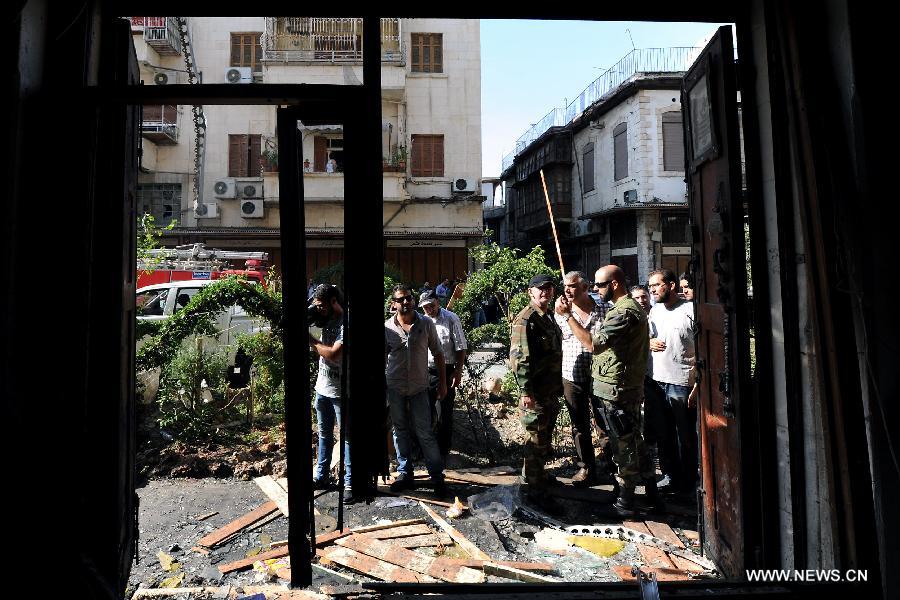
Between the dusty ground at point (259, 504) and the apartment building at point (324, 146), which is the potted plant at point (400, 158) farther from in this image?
the dusty ground at point (259, 504)

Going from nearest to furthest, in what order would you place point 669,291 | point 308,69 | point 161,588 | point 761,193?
point 761,193, point 161,588, point 669,291, point 308,69

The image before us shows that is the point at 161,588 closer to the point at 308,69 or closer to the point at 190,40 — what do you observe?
the point at 308,69

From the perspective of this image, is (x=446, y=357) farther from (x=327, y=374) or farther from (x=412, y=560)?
A: (x=412, y=560)

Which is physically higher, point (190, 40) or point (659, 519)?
point (190, 40)

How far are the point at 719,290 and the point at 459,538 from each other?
2835 mm

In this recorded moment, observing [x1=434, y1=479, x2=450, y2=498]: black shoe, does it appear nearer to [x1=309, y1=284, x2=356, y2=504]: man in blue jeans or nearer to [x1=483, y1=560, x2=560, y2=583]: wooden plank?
[x1=309, y1=284, x2=356, y2=504]: man in blue jeans

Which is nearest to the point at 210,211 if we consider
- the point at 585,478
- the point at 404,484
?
the point at 404,484

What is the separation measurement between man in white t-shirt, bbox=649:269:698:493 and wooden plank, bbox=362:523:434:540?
8.62 feet

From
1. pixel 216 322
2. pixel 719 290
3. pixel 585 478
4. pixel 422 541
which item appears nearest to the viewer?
pixel 719 290

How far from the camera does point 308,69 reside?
66.8ft

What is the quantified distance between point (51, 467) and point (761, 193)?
3.91 metres

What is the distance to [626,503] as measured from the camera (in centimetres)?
504

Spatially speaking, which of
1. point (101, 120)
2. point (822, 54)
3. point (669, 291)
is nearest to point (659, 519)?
point (669, 291)

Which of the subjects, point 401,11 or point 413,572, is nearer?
point 401,11
